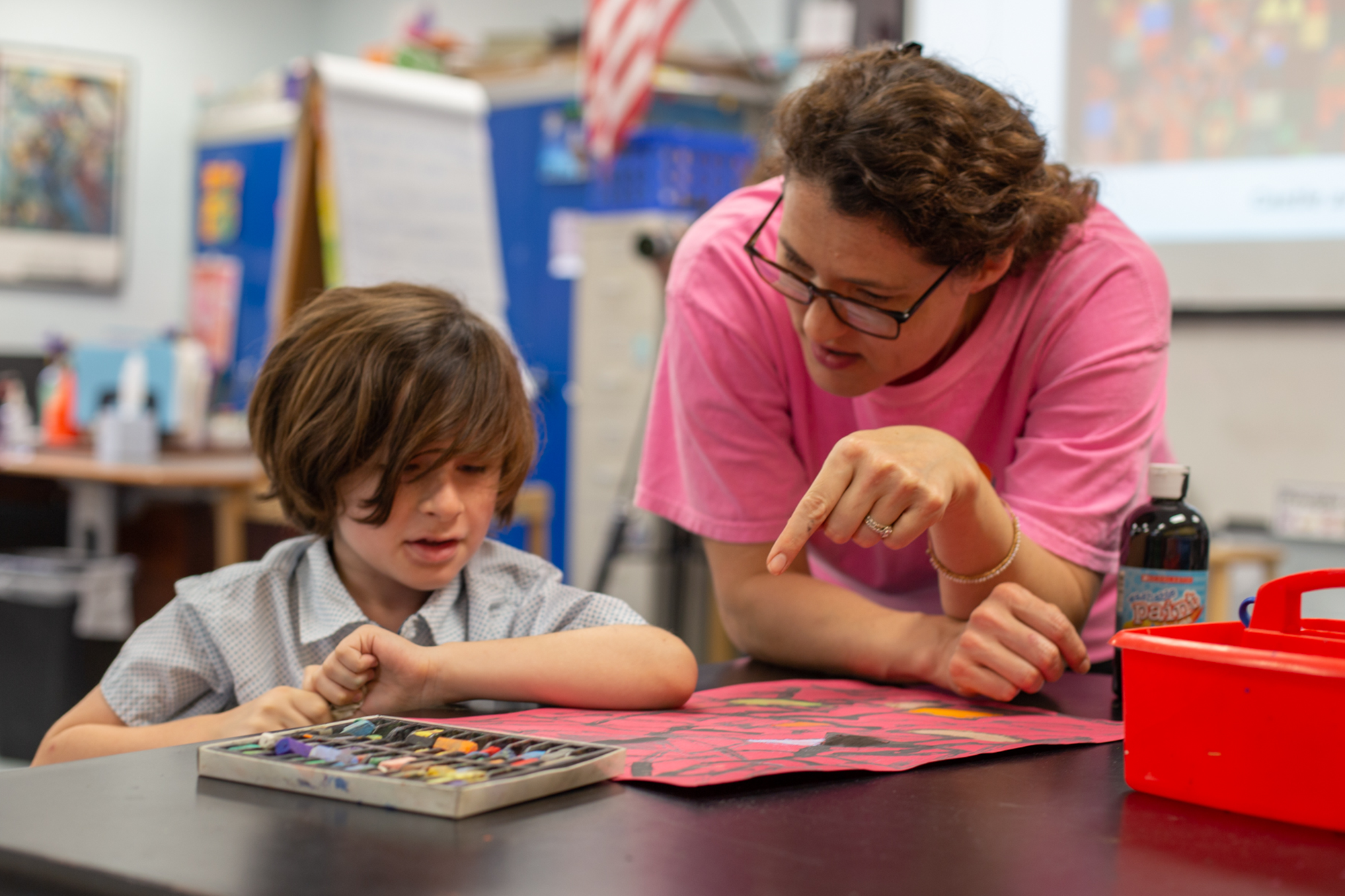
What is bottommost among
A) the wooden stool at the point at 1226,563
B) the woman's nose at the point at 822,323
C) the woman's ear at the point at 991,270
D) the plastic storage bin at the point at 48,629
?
the plastic storage bin at the point at 48,629

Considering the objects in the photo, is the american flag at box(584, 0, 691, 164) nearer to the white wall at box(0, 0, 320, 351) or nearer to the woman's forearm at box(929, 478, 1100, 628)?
the woman's forearm at box(929, 478, 1100, 628)

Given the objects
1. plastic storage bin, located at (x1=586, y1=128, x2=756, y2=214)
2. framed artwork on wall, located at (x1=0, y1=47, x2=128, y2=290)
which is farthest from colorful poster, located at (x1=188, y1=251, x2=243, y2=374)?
plastic storage bin, located at (x1=586, y1=128, x2=756, y2=214)

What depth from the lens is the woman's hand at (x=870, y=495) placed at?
0.77 meters

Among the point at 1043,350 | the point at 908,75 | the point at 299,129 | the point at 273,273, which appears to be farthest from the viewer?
the point at 273,273

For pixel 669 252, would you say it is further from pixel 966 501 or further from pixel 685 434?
pixel 966 501

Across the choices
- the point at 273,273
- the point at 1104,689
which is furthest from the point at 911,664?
the point at 273,273

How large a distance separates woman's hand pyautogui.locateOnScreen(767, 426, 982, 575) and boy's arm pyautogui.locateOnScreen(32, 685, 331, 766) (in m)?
0.30

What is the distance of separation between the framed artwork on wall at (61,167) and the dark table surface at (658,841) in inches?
212

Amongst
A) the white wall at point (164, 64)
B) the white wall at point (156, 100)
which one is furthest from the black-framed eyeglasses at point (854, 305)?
the white wall at point (156, 100)

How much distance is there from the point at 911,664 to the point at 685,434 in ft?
0.97

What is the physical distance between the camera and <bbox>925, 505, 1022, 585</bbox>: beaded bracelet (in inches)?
38.4

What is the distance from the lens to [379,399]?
0.96 m

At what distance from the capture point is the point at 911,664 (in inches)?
38.7

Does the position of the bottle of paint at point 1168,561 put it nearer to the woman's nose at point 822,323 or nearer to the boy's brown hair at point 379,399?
the woman's nose at point 822,323
